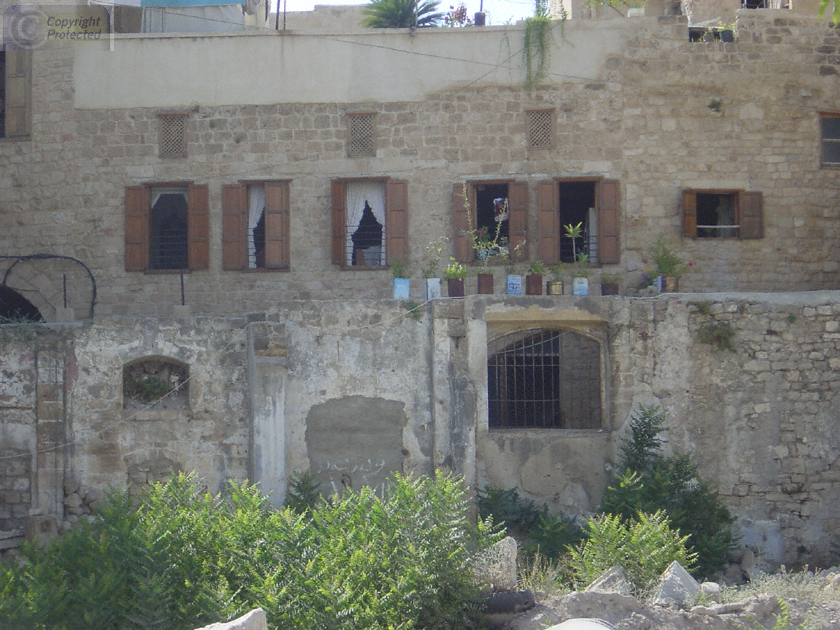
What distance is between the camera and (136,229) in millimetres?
15562

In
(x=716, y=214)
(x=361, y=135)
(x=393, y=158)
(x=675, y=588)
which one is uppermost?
(x=361, y=135)

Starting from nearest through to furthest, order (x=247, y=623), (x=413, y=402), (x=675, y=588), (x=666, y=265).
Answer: (x=247, y=623) < (x=675, y=588) < (x=413, y=402) < (x=666, y=265)

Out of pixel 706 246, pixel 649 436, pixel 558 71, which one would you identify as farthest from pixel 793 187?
pixel 649 436

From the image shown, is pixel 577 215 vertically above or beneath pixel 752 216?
above

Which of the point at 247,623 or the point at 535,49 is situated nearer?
the point at 247,623

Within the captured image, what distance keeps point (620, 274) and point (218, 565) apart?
879 cm

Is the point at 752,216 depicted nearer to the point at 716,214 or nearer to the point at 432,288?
the point at 716,214

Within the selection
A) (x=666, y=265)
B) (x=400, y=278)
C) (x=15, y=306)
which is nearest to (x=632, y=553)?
(x=400, y=278)

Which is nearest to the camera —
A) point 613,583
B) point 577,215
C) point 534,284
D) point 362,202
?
point 613,583

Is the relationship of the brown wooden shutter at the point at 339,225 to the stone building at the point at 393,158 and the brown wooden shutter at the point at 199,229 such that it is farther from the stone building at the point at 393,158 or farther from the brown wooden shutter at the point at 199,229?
the brown wooden shutter at the point at 199,229

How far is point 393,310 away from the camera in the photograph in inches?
472

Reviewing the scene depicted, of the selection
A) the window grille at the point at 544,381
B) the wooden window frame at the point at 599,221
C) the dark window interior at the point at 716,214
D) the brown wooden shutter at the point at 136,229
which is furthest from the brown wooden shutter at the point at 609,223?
the brown wooden shutter at the point at 136,229

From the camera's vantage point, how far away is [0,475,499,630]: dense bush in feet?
25.9

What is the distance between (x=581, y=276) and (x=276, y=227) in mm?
4948
